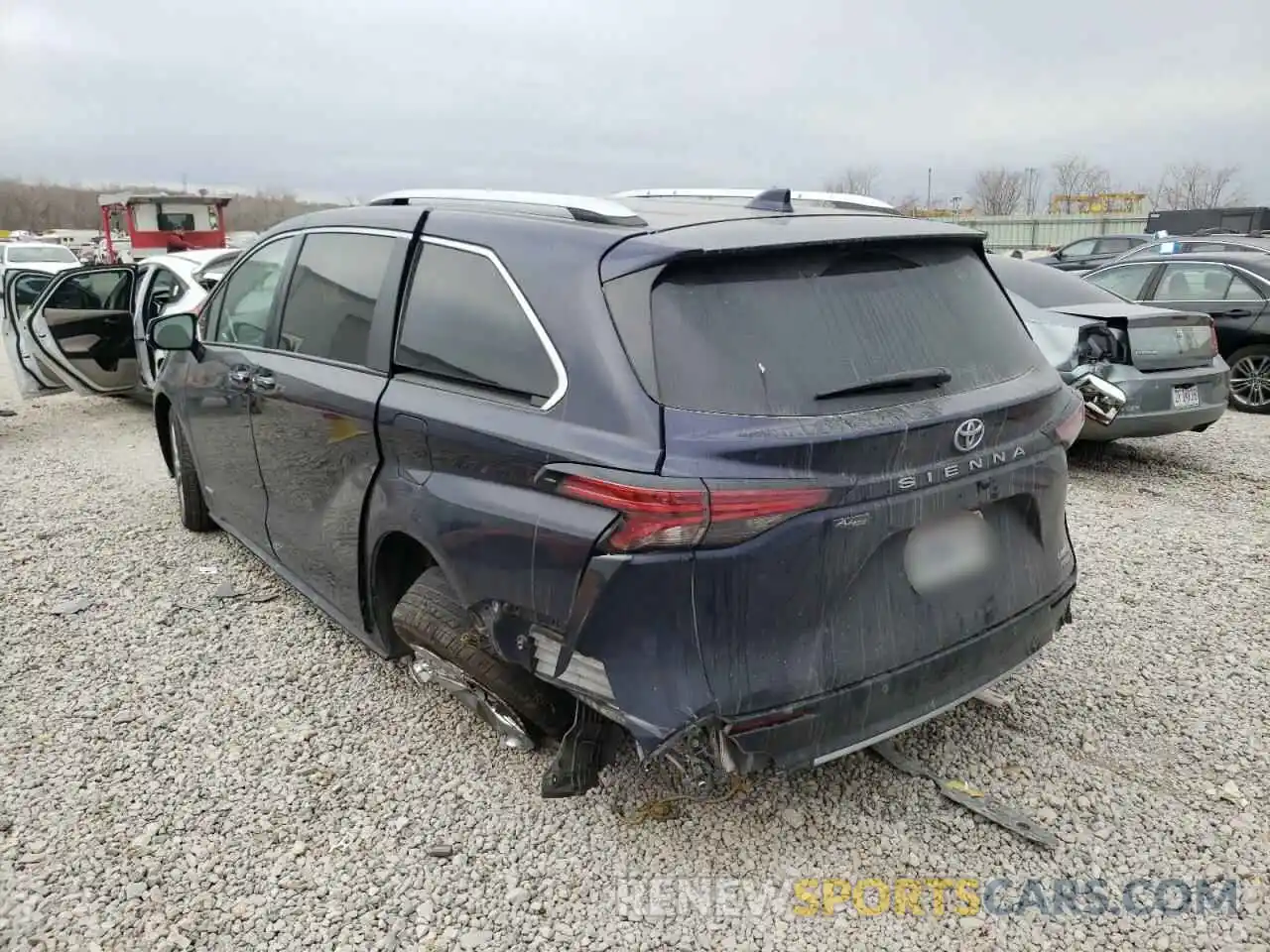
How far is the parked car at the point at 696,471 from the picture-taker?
2.26 m

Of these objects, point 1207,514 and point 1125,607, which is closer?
point 1125,607

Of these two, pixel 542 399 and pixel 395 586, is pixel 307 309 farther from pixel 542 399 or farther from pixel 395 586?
pixel 542 399

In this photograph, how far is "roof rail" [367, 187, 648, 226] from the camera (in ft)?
8.77

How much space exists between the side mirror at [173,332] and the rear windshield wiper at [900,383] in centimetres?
344

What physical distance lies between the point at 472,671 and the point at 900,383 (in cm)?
153

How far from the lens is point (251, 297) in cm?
423

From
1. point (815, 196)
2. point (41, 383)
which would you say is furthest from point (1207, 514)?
point (41, 383)

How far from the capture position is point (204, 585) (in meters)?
4.70

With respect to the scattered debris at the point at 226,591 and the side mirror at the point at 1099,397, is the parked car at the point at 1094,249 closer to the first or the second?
the side mirror at the point at 1099,397

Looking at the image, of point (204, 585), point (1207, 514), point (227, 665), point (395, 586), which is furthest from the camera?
point (1207, 514)

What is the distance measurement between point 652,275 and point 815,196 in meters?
1.45

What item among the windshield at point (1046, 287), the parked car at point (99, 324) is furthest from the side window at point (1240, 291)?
the parked car at point (99, 324)

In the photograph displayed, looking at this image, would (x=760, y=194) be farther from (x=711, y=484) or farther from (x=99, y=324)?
(x=99, y=324)

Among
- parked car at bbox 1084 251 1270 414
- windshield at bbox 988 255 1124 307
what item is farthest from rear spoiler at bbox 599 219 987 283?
parked car at bbox 1084 251 1270 414
